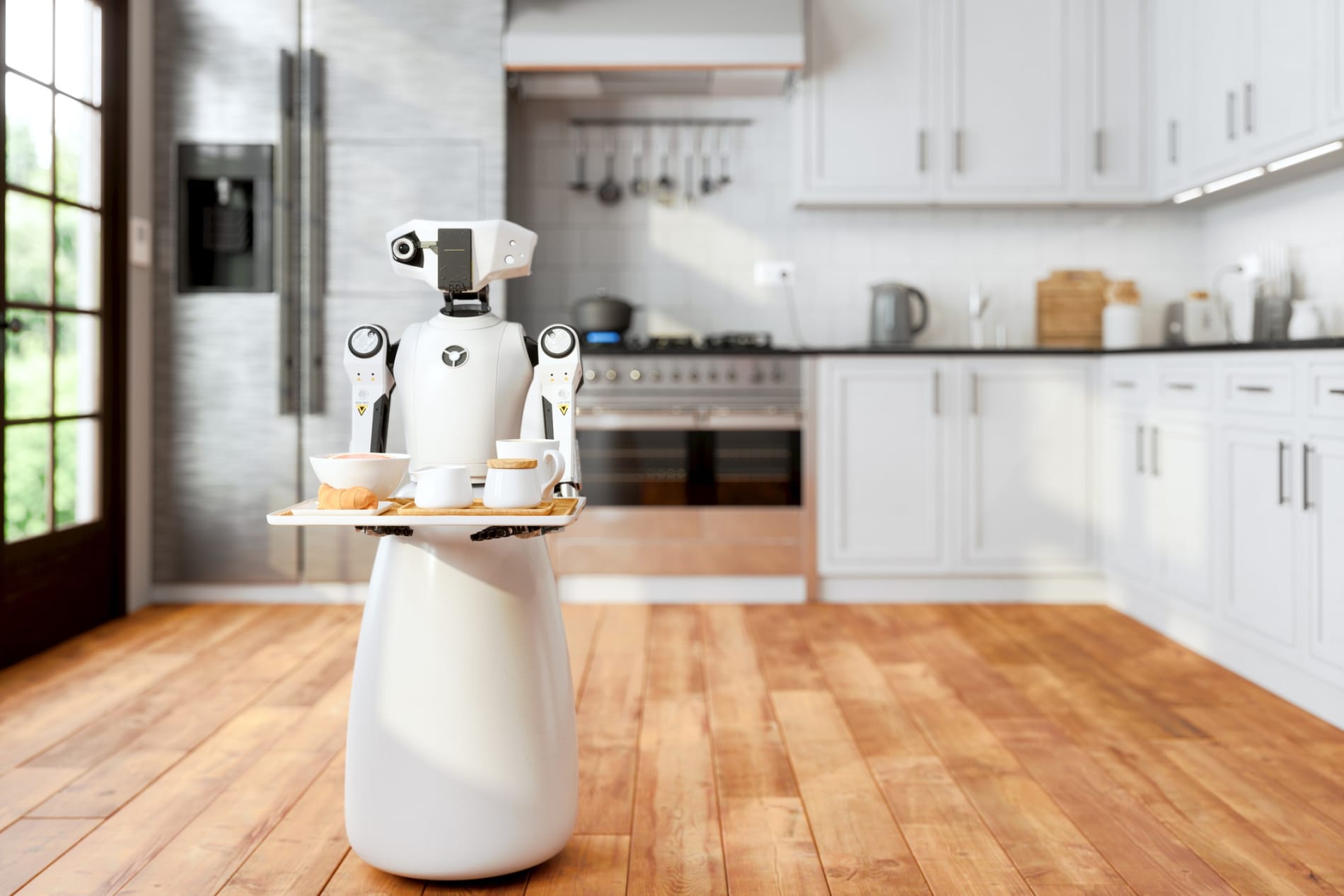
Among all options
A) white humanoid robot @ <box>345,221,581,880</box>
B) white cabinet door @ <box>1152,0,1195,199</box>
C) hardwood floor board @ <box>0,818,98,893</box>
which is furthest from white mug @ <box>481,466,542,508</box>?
white cabinet door @ <box>1152,0,1195,199</box>

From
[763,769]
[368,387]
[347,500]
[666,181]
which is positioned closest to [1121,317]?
[666,181]

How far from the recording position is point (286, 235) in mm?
3812

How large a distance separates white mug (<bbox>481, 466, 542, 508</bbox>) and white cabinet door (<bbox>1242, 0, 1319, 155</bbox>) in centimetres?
278

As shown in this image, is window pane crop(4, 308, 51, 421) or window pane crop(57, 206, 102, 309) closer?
window pane crop(4, 308, 51, 421)

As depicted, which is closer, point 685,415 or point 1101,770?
point 1101,770

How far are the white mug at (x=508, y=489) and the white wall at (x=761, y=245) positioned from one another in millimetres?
3103

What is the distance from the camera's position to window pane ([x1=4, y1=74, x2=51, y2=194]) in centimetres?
301

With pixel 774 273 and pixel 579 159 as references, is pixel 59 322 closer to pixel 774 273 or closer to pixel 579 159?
pixel 579 159

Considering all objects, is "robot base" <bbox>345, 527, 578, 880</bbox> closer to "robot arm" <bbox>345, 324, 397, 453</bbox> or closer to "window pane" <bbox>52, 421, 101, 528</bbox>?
"robot arm" <bbox>345, 324, 397, 453</bbox>

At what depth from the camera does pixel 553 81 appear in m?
4.21

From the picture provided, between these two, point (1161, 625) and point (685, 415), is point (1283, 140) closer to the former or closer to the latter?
point (1161, 625)

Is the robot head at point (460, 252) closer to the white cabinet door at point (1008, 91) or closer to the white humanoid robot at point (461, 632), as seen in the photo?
the white humanoid robot at point (461, 632)

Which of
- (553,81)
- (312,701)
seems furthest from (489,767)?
(553,81)

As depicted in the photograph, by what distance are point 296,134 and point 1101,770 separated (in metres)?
3.38
